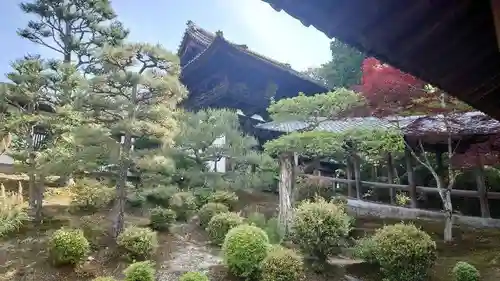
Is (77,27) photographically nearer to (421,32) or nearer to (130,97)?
(130,97)

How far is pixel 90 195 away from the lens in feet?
31.7

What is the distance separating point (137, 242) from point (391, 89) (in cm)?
737

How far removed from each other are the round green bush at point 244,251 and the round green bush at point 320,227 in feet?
2.95

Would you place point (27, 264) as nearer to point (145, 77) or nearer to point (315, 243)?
point (145, 77)

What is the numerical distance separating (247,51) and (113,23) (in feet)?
18.9

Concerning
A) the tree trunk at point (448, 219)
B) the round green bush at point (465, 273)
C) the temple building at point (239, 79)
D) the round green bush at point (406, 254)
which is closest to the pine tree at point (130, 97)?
the round green bush at point (406, 254)

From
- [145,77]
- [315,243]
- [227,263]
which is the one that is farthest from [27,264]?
[315,243]

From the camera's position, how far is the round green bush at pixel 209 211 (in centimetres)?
1016

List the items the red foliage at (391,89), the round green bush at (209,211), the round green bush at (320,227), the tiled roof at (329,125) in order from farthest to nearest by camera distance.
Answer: the tiled roof at (329,125), the round green bush at (209,211), the red foliage at (391,89), the round green bush at (320,227)

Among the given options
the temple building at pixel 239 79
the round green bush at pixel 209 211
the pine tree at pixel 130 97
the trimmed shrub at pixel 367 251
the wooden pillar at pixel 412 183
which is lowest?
the trimmed shrub at pixel 367 251

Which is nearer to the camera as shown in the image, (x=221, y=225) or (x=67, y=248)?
(x=67, y=248)

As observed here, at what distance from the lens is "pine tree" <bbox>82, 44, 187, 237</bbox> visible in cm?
841

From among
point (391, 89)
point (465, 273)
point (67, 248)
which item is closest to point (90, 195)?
point (67, 248)

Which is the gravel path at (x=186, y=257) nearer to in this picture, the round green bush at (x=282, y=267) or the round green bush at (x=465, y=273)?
the round green bush at (x=282, y=267)
